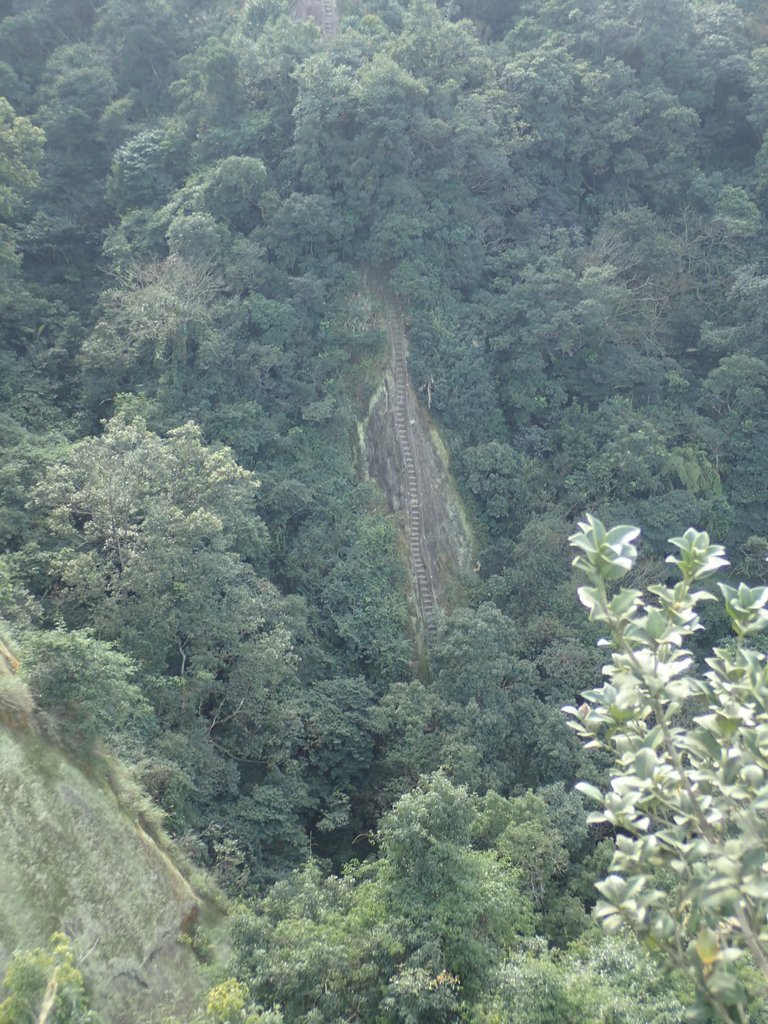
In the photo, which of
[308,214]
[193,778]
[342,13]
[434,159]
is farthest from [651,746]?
[342,13]

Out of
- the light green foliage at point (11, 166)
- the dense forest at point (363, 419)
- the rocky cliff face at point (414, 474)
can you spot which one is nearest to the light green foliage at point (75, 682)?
the dense forest at point (363, 419)

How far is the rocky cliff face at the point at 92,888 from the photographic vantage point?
898 cm

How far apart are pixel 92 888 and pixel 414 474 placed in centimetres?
1348

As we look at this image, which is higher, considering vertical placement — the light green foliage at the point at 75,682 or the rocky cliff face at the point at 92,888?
the light green foliage at the point at 75,682

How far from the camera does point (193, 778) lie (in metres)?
13.4

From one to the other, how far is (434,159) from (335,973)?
19862mm

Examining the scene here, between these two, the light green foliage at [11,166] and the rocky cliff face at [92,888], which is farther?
the light green foliage at [11,166]

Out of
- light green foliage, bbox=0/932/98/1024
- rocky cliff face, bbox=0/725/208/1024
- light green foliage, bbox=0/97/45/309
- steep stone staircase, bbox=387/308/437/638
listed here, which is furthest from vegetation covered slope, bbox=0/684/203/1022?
light green foliage, bbox=0/97/45/309

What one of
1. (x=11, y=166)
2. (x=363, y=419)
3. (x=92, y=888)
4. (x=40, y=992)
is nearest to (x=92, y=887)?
(x=92, y=888)

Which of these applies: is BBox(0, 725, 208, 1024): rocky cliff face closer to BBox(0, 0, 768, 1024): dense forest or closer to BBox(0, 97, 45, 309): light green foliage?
BBox(0, 0, 768, 1024): dense forest

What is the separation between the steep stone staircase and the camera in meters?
20.2

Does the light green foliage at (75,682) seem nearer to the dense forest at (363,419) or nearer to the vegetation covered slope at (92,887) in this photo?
the dense forest at (363,419)

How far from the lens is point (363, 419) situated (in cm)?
2105

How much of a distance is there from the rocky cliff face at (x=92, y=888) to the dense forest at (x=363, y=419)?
573 millimetres
